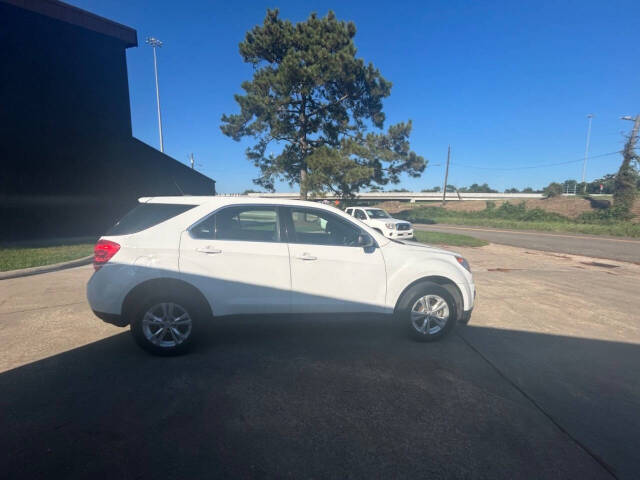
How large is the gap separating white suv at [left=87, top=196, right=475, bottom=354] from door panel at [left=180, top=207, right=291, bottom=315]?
1 cm

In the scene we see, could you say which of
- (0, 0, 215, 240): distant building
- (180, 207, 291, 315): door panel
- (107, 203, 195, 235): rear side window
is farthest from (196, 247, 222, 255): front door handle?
(0, 0, 215, 240): distant building

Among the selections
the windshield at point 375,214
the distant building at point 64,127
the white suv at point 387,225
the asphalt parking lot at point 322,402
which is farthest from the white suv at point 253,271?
the windshield at point 375,214

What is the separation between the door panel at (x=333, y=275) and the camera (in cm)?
349

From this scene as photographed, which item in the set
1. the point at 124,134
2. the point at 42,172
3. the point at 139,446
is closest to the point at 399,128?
the point at 124,134

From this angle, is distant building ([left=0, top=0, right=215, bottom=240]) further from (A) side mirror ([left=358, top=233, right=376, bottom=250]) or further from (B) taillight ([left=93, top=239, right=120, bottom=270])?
(A) side mirror ([left=358, top=233, right=376, bottom=250])

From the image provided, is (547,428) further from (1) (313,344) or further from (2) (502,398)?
(1) (313,344)

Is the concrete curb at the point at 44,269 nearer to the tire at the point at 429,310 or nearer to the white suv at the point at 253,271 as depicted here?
the white suv at the point at 253,271

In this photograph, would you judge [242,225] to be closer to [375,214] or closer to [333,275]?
[333,275]

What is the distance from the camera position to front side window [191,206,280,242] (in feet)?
11.4

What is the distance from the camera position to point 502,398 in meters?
2.76

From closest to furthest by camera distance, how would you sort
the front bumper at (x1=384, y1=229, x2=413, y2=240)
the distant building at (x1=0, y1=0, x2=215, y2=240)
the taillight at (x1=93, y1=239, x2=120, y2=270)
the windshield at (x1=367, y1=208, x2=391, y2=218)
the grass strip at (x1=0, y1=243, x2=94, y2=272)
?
1. the taillight at (x1=93, y1=239, x2=120, y2=270)
2. the grass strip at (x1=0, y1=243, x2=94, y2=272)
3. the distant building at (x1=0, y1=0, x2=215, y2=240)
4. the front bumper at (x1=384, y1=229, x2=413, y2=240)
5. the windshield at (x1=367, y1=208, x2=391, y2=218)

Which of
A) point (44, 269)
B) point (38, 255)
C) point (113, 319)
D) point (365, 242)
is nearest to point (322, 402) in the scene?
point (365, 242)

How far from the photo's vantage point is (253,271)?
11.2 feet

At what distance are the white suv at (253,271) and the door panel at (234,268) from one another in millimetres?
11
